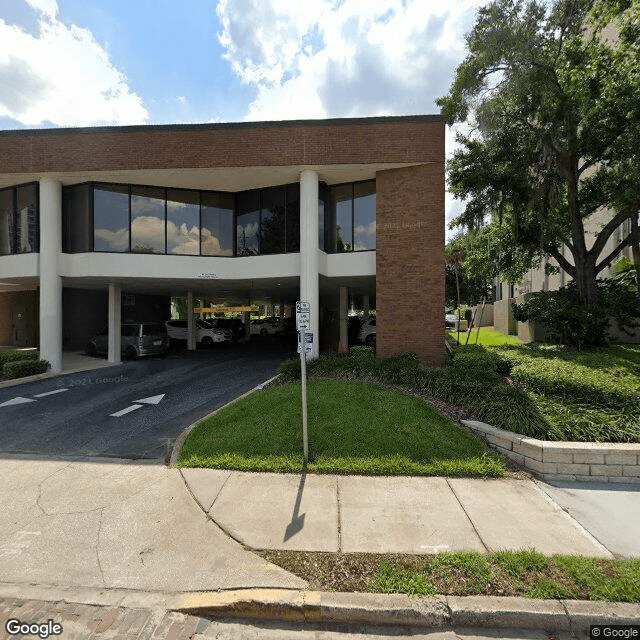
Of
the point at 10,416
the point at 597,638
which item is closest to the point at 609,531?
the point at 597,638

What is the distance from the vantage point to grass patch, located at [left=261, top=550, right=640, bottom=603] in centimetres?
298

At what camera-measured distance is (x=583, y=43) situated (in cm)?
1060

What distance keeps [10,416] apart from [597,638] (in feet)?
35.0

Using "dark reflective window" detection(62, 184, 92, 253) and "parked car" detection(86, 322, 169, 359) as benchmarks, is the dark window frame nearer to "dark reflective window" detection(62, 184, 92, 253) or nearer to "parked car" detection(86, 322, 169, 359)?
"dark reflective window" detection(62, 184, 92, 253)

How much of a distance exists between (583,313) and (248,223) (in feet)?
38.4

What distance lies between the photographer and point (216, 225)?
12.8 meters

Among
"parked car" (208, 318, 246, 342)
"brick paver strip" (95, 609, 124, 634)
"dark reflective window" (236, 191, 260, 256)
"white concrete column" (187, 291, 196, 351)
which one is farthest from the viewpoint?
"parked car" (208, 318, 246, 342)

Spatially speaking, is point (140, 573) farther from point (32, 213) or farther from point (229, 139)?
point (32, 213)

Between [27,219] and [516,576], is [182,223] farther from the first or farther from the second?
[516,576]

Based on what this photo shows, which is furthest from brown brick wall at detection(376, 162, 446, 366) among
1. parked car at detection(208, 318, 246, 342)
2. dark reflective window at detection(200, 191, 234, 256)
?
parked car at detection(208, 318, 246, 342)

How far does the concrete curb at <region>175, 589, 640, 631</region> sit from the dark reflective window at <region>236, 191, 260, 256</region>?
35.3ft

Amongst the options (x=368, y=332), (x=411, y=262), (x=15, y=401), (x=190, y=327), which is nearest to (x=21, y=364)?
(x=15, y=401)

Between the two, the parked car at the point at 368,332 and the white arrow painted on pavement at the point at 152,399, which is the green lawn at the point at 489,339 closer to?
the parked car at the point at 368,332

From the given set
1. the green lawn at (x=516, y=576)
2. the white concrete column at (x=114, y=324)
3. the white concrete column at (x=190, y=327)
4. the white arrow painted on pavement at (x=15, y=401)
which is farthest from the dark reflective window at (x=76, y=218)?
the green lawn at (x=516, y=576)
